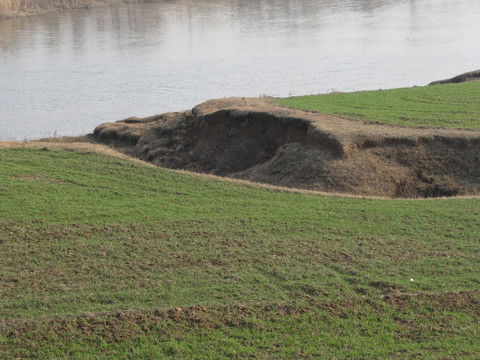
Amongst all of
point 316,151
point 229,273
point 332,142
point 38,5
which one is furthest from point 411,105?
point 38,5

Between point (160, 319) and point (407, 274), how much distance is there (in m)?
4.51

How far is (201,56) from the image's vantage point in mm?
50281

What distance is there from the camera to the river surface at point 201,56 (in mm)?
37844

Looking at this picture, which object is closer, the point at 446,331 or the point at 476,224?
the point at 446,331

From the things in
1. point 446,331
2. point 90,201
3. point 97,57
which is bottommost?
point 446,331

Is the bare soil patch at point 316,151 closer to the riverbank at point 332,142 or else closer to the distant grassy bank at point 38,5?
the riverbank at point 332,142

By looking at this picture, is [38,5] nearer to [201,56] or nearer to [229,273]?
[201,56]

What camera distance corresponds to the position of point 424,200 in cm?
1565

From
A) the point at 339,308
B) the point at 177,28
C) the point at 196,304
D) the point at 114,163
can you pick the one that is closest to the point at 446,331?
the point at 339,308

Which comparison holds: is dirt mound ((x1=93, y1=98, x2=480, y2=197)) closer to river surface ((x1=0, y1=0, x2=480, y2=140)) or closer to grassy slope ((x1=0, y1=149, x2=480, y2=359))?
grassy slope ((x1=0, y1=149, x2=480, y2=359))

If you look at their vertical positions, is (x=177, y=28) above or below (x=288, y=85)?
above

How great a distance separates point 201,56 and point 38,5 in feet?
120

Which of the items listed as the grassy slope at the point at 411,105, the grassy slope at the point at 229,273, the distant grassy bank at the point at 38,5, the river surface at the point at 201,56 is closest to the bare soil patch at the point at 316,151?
the grassy slope at the point at 411,105

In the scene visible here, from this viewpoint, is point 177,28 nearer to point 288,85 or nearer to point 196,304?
point 288,85
